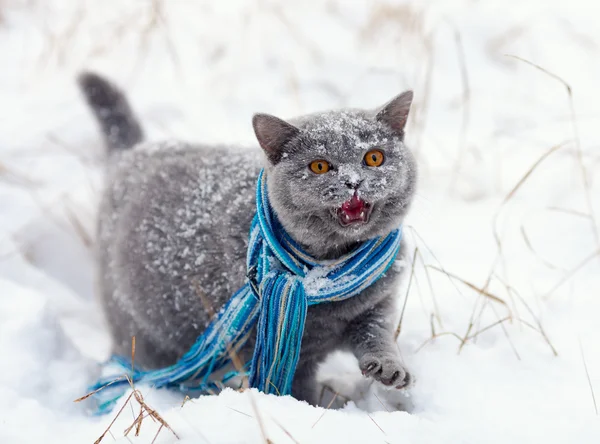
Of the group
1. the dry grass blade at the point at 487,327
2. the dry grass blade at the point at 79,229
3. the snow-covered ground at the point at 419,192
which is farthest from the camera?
the dry grass blade at the point at 79,229

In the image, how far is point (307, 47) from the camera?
10.2ft

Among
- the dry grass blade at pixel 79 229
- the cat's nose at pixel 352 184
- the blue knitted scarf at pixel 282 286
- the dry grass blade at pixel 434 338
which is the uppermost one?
the cat's nose at pixel 352 184

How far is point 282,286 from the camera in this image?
1330mm

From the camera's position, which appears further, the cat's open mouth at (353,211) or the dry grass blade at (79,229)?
the dry grass blade at (79,229)

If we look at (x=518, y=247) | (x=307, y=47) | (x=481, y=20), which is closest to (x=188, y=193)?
(x=518, y=247)

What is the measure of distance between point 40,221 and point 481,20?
2.52 m

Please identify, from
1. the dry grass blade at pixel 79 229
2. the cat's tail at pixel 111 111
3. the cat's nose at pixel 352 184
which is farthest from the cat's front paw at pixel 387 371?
the dry grass blade at pixel 79 229

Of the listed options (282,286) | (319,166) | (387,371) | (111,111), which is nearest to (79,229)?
(111,111)

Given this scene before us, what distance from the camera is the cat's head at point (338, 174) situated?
1.21 metres

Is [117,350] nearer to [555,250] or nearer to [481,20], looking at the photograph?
[555,250]

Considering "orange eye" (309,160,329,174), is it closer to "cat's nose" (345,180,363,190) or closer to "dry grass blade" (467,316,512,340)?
"cat's nose" (345,180,363,190)

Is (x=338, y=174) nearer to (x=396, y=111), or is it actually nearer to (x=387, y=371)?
(x=396, y=111)

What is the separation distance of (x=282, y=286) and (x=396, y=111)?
0.50m

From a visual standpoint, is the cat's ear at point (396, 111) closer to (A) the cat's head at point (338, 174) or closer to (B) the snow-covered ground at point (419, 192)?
(A) the cat's head at point (338, 174)
